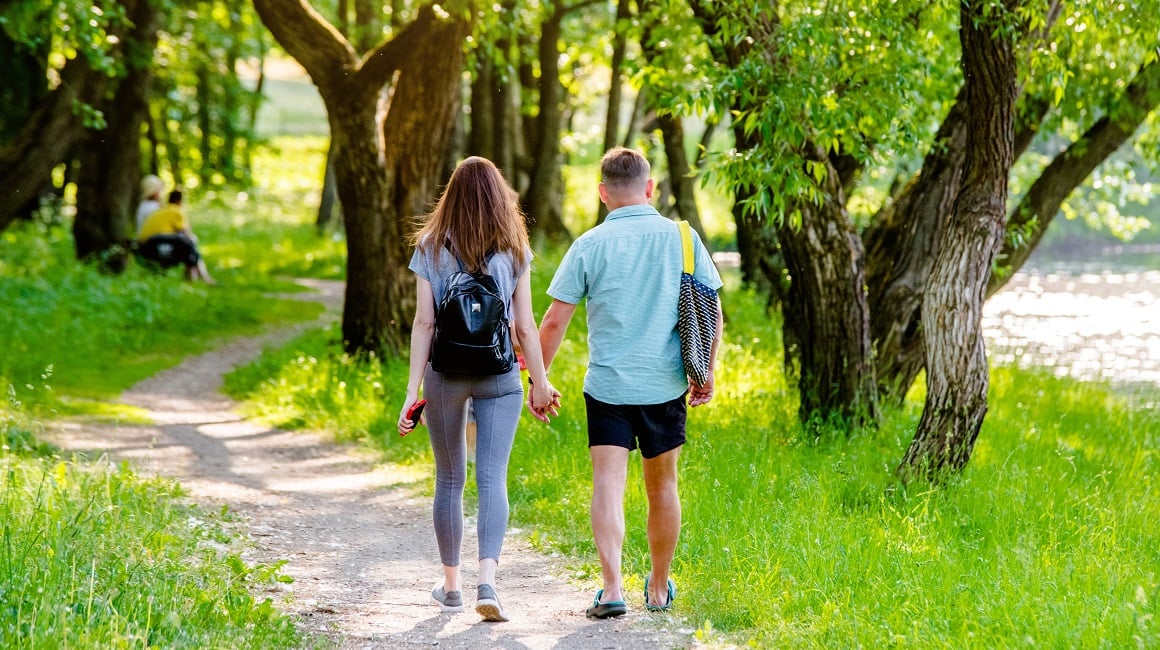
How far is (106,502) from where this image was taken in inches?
236

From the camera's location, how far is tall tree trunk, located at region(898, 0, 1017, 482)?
6.79 metres

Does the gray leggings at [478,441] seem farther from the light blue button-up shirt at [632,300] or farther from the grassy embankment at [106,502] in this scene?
the grassy embankment at [106,502]

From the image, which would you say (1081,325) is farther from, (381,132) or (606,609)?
(606,609)

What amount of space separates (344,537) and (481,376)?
96.4 inches

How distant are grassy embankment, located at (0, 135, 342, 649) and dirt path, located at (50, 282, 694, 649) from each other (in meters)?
0.33

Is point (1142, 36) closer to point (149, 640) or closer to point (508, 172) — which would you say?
point (149, 640)

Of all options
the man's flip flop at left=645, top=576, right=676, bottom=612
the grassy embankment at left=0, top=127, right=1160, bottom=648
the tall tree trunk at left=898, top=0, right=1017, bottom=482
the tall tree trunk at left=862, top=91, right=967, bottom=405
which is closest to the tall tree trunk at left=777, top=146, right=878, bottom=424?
the grassy embankment at left=0, top=127, right=1160, bottom=648

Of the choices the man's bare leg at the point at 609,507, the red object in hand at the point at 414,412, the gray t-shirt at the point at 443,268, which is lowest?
the man's bare leg at the point at 609,507

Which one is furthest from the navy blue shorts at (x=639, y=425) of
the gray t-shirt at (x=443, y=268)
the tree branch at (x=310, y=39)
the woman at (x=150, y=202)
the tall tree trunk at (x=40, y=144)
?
the woman at (x=150, y=202)

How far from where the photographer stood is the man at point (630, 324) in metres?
5.00

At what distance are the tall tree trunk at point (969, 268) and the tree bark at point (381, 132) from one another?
223 inches

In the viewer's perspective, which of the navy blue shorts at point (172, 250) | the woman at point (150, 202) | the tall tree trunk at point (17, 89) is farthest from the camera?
the tall tree trunk at point (17, 89)

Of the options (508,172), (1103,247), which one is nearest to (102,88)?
(508,172)

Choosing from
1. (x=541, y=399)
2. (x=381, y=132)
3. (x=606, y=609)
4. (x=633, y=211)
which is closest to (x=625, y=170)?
(x=633, y=211)
